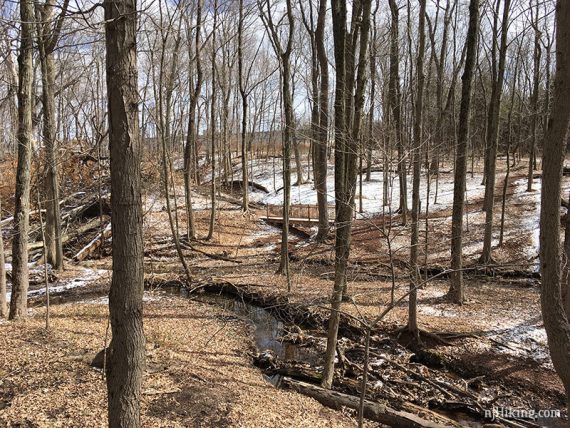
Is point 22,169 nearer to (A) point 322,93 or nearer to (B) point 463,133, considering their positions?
(B) point 463,133

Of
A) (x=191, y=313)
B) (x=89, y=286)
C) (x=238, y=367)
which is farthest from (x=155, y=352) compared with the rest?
(x=89, y=286)

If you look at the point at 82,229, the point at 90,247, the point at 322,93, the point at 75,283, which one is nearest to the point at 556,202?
the point at 322,93

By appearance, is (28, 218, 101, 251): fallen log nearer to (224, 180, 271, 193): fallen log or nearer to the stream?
the stream

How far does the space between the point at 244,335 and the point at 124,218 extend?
7.76 metres

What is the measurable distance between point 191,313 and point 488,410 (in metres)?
→ 7.14

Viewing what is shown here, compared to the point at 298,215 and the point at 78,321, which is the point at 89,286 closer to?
the point at 78,321

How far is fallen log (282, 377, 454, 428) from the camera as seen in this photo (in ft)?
20.2

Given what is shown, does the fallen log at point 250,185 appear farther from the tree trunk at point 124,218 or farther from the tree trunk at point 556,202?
the tree trunk at point 124,218

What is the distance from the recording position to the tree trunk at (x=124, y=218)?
2.87 metres

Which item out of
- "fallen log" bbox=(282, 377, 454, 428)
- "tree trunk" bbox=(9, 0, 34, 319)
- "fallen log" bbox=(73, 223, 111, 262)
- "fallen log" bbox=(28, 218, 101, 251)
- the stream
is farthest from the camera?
"fallen log" bbox=(28, 218, 101, 251)

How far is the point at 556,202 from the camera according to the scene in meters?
4.20

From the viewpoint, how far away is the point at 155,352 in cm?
780

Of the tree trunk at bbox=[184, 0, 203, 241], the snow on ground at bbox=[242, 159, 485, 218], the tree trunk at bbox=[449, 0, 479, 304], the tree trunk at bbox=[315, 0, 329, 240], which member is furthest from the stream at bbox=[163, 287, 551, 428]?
the snow on ground at bbox=[242, 159, 485, 218]

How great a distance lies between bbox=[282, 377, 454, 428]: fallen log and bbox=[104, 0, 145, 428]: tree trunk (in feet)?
13.8
